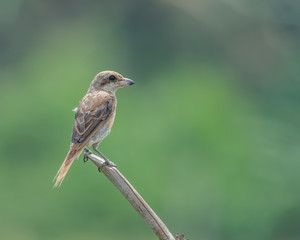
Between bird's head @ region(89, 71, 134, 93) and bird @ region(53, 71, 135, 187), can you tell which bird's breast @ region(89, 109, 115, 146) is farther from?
bird's head @ region(89, 71, 134, 93)

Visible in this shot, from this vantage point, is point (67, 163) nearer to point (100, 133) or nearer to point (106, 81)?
point (100, 133)

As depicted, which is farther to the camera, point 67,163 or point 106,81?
point 106,81

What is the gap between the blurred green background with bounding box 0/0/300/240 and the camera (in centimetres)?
793

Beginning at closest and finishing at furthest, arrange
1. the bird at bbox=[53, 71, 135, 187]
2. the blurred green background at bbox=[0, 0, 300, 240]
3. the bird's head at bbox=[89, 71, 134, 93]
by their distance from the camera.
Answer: the bird at bbox=[53, 71, 135, 187] < the bird's head at bbox=[89, 71, 134, 93] < the blurred green background at bbox=[0, 0, 300, 240]

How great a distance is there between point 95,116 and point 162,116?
5020 mm

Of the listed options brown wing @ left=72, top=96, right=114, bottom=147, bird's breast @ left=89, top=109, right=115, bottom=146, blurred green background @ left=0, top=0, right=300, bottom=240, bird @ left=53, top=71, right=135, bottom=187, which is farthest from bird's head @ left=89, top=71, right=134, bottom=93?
blurred green background @ left=0, top=0, right=300, bottom=240

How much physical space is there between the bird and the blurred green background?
3.01 metres

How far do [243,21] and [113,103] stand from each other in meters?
7.24

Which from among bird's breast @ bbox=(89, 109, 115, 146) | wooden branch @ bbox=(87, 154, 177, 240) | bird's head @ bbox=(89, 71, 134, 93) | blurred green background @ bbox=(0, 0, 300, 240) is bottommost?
wooden branch @ bbox=(87, 154, 177, 240)

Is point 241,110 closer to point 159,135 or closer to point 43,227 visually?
point 159,135

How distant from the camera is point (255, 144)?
8156 mm

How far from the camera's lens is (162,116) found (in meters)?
9.24

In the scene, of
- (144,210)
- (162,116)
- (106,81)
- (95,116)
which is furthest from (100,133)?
(162,116)

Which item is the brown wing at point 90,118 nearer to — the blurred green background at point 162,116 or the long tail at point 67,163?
the long tail at point 67,163
